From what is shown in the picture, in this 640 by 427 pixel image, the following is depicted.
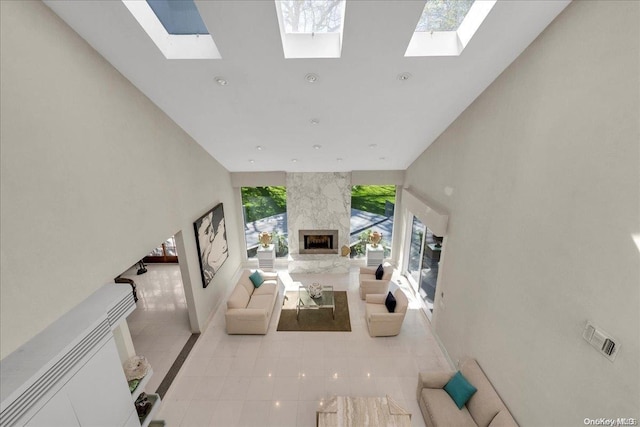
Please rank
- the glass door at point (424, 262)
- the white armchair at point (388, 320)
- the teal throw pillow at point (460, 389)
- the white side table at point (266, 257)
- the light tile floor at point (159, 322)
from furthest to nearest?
1. the white side table at point (266, 257)
2. the glass door at point (424, 262)
3. the white armchair at point (388, 320)
4. the light tile floor at point (159, 322)
5. the teal throw pillow at point (460, 389)

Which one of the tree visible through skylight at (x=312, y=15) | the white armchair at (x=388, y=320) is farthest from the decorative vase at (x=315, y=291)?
the tree visible through skylight at (x=312, y=15)

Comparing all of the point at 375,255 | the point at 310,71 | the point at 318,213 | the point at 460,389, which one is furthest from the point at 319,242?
the point at 310,71

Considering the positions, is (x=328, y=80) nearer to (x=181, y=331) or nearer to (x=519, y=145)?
(x=519, y=145)

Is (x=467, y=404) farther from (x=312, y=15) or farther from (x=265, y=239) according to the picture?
(x=265, y=239)

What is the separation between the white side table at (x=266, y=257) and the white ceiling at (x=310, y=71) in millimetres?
3697

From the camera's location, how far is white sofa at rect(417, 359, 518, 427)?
341 centimetres

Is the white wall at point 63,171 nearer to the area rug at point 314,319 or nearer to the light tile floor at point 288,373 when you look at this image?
the light tile floor at point 288,373

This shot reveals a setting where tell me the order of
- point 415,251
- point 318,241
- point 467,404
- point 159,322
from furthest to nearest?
point 318,241, point 415,251, point 159,322, point 467,404

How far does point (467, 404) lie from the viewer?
3.81 metres

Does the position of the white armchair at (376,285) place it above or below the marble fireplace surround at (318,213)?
below

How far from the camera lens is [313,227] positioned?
841 cm

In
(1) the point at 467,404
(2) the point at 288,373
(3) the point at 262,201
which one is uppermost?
(3) the point at 262,201

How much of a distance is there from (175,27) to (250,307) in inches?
206

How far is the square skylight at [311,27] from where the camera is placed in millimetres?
2740
